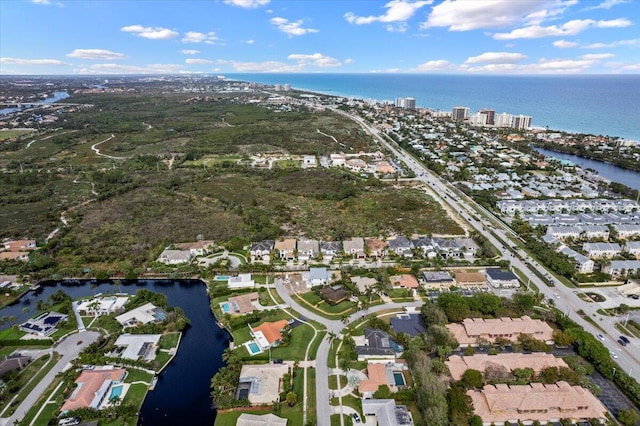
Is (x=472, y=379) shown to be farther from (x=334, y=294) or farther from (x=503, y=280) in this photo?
(x=503, y=280)

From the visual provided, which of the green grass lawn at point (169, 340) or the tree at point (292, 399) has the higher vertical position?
the tree at point (292, 399)

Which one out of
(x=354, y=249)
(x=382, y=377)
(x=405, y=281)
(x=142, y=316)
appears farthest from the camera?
(x=354, y=249)

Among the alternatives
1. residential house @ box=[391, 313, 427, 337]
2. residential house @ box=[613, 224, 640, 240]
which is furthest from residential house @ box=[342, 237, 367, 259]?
residential house @ box=[613, 224, 640, 240]

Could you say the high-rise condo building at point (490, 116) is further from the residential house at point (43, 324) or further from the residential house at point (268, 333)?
the residential house at point (43, 324)

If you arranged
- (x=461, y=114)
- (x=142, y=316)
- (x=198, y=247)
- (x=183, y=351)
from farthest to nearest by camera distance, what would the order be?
(x=461, y=114) < (x=198, y=247) < (x=142, y=316) < (x=183, y=351)

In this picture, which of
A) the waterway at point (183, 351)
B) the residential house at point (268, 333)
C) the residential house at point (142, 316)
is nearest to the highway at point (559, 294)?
the residential house at point (268, 333)

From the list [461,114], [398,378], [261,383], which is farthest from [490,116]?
[261,383]

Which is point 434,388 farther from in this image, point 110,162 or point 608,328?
point 110,162
